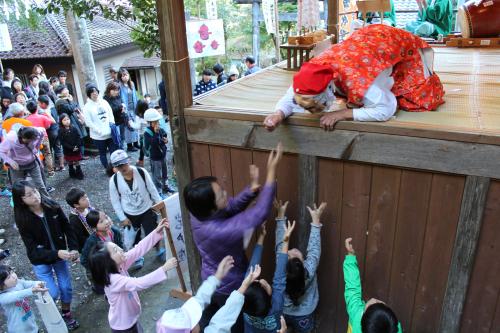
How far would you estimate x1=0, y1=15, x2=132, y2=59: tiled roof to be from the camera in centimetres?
1385

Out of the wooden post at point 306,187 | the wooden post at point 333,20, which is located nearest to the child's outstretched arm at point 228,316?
the wooden post at point 306,187

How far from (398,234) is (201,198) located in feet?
4.50

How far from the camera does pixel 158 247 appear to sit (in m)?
5.34

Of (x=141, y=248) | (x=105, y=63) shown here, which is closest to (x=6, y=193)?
(x=141, y=248)

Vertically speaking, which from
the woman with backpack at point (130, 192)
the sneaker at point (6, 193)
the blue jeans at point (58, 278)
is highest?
the woman with backpack at point (130, 192)

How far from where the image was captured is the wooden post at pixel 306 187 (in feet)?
9.18

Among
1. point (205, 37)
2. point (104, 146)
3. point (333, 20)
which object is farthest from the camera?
point (104, 146)

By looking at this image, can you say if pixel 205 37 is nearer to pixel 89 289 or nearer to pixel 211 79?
pixel 211 79

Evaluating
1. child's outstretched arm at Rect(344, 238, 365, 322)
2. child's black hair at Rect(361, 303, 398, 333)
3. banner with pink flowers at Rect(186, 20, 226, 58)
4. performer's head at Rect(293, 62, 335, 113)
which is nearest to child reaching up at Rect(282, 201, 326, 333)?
child's outstretched arm at Rect(344, 238, 365, 322)

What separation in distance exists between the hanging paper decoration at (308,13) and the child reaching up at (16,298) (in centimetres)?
417

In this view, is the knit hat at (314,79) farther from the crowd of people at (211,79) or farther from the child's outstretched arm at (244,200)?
the crowd of people at (211,79)

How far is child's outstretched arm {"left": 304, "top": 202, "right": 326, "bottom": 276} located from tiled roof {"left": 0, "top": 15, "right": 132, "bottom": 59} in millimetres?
12625

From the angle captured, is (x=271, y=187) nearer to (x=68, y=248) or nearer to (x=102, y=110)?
(x=68, y=248)

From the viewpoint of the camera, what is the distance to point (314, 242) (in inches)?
111
